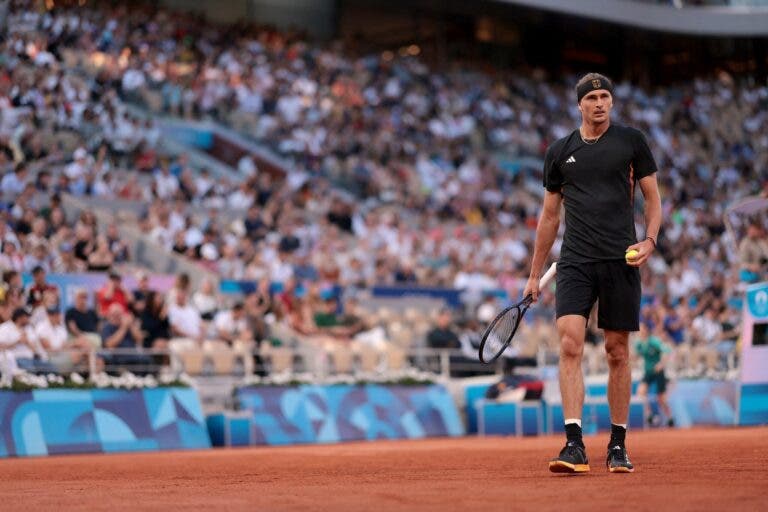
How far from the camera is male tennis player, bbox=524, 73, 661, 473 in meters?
8.55

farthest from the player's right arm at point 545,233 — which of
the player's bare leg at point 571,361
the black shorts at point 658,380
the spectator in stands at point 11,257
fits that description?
the spectator in stands at point 11,257

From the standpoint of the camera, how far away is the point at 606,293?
8.59 metres

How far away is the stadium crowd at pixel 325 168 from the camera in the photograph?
77.4 feet

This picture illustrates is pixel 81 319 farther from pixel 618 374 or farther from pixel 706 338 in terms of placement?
pixel 706 338

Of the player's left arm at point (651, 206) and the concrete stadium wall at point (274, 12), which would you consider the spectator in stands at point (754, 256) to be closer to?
the player's left arm at point (651, 206)

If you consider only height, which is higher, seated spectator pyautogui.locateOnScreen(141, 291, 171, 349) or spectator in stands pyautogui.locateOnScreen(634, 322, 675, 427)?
seated spectator pyautogui.locateOnScreen(141, 291, 171, 349)

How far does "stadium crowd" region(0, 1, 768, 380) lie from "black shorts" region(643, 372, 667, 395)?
2.08m

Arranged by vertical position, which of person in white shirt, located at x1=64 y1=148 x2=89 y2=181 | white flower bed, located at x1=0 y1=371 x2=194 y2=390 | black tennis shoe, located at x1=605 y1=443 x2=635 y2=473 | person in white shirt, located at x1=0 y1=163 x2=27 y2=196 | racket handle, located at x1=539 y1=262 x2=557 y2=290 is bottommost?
white flower bed, located at x1=0 y1=371 x2=194 y2=390

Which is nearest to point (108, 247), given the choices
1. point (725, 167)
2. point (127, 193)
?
point (127, 193)

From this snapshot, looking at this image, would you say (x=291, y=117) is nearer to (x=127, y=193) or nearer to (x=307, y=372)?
(x=127, y=193)

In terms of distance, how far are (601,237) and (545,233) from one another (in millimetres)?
438

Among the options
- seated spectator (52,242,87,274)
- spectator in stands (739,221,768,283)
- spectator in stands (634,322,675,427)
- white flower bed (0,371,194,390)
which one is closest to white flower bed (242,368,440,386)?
white flower bed (0,371,194,390)

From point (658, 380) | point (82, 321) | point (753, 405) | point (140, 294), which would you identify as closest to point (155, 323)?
point (140, 294)

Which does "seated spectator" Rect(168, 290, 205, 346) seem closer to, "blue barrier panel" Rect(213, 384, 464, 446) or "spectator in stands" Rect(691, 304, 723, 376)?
"blue barrier panel" Rect(213, 384, 464, 446)
